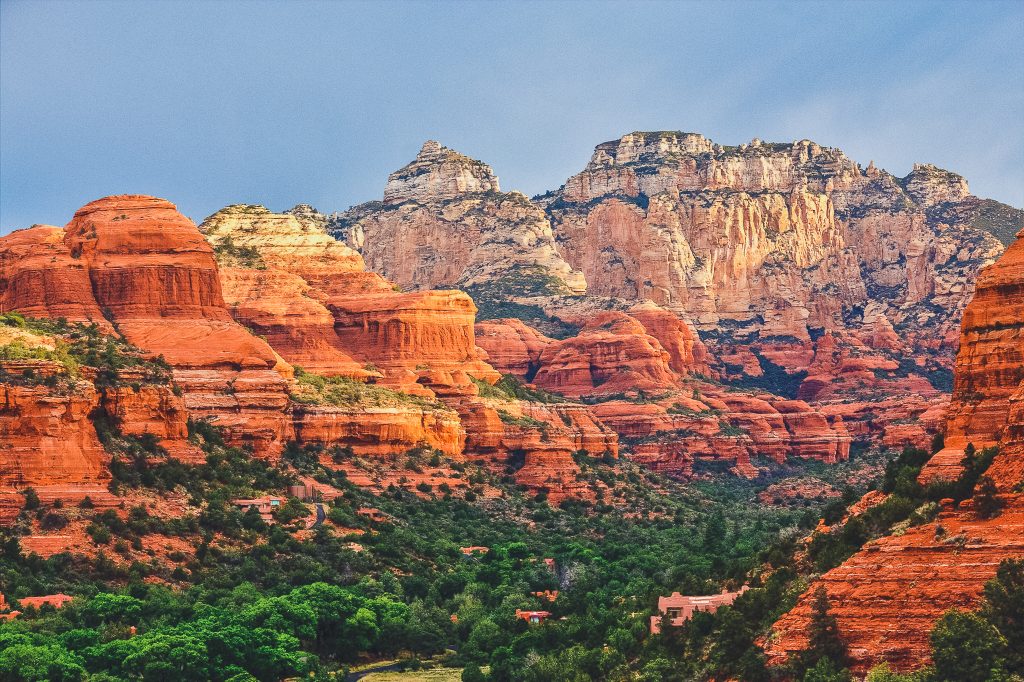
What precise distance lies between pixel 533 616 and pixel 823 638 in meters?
42.2

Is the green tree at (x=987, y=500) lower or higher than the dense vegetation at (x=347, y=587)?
higher

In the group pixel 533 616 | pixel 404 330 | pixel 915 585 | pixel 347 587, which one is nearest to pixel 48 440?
pixel 347 587

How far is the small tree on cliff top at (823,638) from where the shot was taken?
5816 cm

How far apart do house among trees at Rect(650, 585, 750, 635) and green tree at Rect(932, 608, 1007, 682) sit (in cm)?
1699

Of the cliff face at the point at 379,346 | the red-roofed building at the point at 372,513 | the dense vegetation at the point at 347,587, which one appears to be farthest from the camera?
the cliff face at the point at 379,346

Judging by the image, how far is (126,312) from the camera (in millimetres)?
133125

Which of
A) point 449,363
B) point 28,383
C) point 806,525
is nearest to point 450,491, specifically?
point 449,363

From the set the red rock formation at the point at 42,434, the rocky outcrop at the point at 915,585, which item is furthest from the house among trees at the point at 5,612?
the rocky outcrop at the point at 915,585

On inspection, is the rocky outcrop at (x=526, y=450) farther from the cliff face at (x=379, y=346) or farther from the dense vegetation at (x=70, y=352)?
the dense vegetation at (x=70, y=352)

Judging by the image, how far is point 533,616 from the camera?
99.6 meters

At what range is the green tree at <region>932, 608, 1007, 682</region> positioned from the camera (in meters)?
54.2

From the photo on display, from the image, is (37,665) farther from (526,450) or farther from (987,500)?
(526,450)

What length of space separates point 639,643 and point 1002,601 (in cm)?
2402

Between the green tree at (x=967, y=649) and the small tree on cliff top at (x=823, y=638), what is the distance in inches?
139
